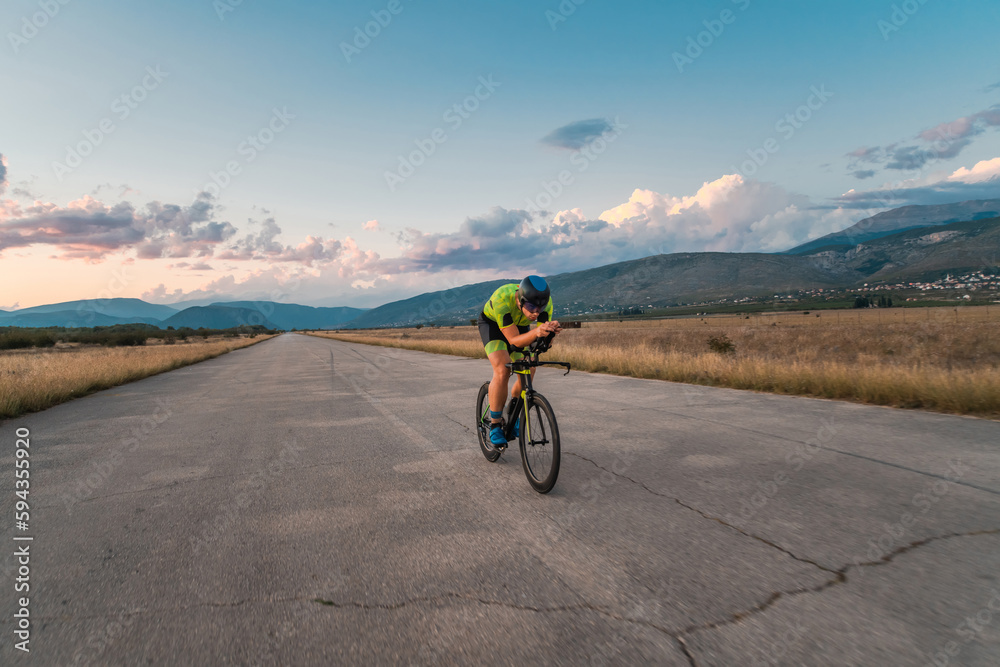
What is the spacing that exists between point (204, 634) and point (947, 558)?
410 centimetres

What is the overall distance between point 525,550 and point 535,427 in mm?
1486

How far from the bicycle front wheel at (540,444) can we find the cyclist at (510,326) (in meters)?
0.35

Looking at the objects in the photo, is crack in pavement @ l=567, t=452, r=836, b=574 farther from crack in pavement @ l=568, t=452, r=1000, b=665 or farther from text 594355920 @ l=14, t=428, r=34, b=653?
text 594355920 @ l=14, t=428, r=34, b=653

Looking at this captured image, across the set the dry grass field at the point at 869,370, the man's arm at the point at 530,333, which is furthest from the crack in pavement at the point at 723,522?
the dry grass field at the point at 869,370

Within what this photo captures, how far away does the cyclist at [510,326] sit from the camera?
432 centimetres

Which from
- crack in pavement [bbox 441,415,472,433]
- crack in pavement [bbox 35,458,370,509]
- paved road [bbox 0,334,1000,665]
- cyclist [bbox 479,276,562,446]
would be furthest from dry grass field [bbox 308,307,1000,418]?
crack in pavement [bbox 35,458,370,509]

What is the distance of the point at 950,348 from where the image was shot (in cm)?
2009

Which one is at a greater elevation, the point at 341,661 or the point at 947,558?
the point at 341,661

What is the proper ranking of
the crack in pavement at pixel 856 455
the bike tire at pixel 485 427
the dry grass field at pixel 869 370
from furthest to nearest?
the dry grass field at pixel 869 370 → the bike tire at pixel 485 427 → the crack in pavement at pixel 856 455

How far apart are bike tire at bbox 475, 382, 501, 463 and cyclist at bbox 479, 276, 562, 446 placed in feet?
0.98

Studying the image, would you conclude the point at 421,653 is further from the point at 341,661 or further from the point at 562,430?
the point at 562,430

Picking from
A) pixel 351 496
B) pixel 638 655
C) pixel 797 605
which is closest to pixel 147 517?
pixel 351 496

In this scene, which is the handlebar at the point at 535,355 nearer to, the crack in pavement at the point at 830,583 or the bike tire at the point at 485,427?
the bike tire at the point at 485,427

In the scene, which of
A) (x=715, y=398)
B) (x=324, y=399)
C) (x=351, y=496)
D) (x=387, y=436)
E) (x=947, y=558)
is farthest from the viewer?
(x=324, y=399)
